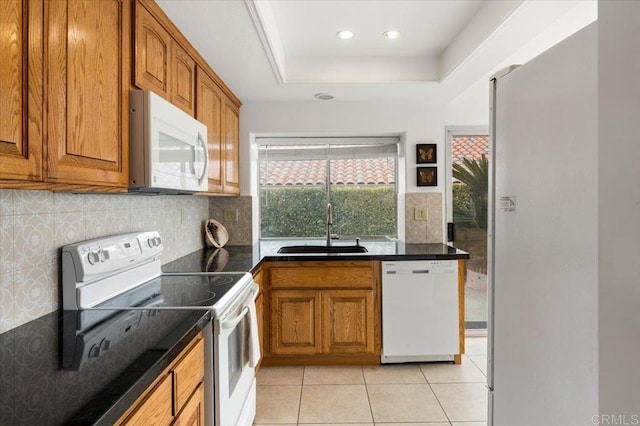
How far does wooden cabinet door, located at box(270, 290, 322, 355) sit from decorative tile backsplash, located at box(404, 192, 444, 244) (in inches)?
42.3

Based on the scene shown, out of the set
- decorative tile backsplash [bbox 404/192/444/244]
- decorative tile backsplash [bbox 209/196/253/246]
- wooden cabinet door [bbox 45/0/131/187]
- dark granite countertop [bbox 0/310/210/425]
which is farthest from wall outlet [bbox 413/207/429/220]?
wooden cabinet door [bbox 45/0/131/187]

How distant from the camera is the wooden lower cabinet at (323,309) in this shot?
2863 millimetres

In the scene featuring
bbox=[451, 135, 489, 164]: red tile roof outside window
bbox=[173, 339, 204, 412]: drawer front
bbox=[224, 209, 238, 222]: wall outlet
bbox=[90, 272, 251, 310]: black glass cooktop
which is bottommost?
bbox=[173, 339, 204, 412]: drawer front

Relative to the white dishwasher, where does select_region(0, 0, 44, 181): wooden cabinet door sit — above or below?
above

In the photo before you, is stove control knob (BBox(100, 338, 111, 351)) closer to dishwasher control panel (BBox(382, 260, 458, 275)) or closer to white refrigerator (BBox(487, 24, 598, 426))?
white refrigerator (BBox(487, 24, 598, 426))

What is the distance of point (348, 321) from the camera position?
114 inches

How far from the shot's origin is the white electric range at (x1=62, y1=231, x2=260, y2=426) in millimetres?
1433

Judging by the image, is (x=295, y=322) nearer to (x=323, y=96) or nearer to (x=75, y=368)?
(x=323, y=96)

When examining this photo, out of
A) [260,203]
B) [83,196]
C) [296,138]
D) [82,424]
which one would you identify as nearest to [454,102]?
[296,138]

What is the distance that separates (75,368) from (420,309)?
234 cm

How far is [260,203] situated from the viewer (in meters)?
3.71

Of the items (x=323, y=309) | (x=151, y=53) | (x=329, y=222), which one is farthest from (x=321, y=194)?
(x=151, y=53)

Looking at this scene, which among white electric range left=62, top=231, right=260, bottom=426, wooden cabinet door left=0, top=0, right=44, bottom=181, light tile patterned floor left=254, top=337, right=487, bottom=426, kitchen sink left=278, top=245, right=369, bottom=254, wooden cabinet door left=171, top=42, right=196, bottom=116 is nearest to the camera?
wooden cabinet door left=0, top=0, right=44, bottom=181
